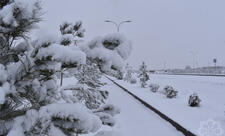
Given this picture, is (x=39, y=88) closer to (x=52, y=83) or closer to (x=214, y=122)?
(x=52, y=83)

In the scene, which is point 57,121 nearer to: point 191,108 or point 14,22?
point 14,22

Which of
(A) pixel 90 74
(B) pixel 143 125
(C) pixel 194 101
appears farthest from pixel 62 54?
(C) pixel 194 101

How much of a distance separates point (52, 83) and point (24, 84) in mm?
212

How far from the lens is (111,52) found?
123cm

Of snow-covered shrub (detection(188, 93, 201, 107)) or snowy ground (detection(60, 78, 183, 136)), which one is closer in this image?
snowy ground (detection(60, 78, 183, 136))

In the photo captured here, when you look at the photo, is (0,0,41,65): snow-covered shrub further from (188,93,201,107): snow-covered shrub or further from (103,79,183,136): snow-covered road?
(188,93,201,107): snow-covered shrub

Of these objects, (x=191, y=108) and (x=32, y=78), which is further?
(x=191, y=108)

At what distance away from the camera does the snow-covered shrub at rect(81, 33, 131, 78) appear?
1.20 m

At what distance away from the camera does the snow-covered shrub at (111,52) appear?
120cm

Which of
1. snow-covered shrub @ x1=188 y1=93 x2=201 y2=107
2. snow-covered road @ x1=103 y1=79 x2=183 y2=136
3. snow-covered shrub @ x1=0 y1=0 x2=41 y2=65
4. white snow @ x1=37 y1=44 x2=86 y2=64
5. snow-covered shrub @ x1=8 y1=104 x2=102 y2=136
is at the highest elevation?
snow-covered shrub @ x1=0 y1=0 x2=41 y2=65

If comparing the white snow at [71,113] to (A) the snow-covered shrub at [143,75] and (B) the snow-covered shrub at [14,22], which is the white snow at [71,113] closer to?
(B) the snow-covered shrub at [14,22]

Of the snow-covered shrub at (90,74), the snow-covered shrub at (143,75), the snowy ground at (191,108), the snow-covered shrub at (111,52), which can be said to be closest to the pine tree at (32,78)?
the snow-covered shrub at (111,52)

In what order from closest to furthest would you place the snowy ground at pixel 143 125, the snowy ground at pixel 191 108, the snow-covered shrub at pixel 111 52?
the snow-covered shrub at pixel 111 52
the snowy ground at pixel 143 125
the snowy ground at pixel 191 108

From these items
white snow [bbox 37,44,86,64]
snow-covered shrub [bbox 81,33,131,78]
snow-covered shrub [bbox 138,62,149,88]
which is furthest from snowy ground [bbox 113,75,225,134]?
snow-covered shrub [bbox 138,62,149,88]
